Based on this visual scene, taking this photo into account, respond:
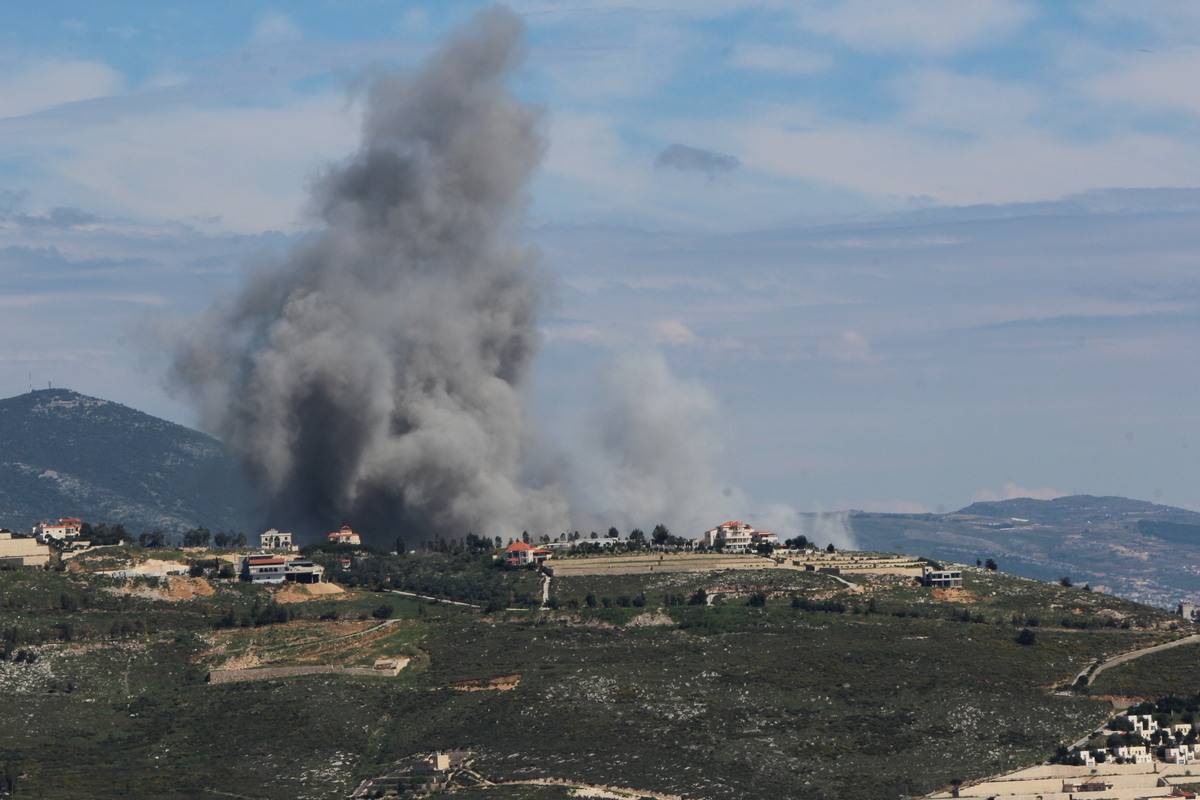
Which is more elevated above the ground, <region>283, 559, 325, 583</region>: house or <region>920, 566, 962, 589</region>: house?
<region>920, 566, 962, 589</region>: house

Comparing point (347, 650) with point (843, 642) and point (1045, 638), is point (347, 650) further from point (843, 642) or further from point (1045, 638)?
point (1045, 638)

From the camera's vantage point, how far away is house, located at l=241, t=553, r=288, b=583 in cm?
17088

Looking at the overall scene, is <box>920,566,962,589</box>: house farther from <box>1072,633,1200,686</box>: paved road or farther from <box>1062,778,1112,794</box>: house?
<box>1062,778,1112,794</box>: house

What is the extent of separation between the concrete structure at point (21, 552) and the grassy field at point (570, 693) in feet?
31.4

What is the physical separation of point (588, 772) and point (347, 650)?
34.9 meters

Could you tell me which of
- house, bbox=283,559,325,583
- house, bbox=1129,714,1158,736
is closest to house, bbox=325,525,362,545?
house, bbox=283,559,325,583

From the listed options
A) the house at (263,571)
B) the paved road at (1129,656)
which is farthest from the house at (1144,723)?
the house at (263,571)

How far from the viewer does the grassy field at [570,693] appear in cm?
12012

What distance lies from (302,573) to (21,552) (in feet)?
80.0

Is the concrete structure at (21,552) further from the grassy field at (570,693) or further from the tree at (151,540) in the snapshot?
the tree at (151,540)

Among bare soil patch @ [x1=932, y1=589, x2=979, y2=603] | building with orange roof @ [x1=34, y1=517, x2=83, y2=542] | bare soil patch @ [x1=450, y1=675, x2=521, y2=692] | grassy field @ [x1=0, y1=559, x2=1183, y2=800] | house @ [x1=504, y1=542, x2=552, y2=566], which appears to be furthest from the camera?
building with orange roof @ [x1=34, y1=517, x2=83, y2=542]

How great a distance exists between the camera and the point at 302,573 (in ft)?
564

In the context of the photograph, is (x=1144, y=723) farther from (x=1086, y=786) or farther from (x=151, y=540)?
(x=151, y=540)

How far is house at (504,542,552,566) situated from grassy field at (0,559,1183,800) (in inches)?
601
